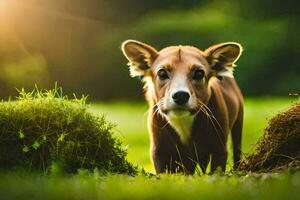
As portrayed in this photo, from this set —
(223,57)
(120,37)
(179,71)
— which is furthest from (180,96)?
(120,37)

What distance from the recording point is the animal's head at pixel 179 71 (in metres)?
8.72

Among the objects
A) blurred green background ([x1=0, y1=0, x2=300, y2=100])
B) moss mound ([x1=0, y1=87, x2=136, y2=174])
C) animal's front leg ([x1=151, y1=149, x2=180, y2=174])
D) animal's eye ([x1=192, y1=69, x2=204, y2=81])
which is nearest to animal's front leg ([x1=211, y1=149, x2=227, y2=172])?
animal's front leg ([x1=151, y1=149, x2=180, y2=174])

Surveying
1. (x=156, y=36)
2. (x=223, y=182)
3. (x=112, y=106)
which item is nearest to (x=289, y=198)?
(x=223, y=182)

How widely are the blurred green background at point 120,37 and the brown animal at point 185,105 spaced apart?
11.8 meters

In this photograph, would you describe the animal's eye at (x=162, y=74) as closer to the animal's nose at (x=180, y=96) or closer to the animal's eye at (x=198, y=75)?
the animal's eye at (x=198, y=75)

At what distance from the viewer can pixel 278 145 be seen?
8430 mm

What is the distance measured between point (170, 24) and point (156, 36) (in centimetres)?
78

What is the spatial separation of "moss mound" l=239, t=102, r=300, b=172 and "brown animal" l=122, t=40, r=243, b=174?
0.62 meters

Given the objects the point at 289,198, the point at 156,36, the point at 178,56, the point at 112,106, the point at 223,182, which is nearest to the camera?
the point at 289,198

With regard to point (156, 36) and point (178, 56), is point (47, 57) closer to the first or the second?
point (156, 36)

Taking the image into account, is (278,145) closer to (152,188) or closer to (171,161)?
(171,161)

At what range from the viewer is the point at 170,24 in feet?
76.1

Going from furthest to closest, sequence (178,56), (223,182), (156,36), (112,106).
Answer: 1. (156,36)
2. (112,106)
3. (178,56)
4. (223,182)

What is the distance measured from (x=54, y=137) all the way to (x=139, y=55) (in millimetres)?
1619
